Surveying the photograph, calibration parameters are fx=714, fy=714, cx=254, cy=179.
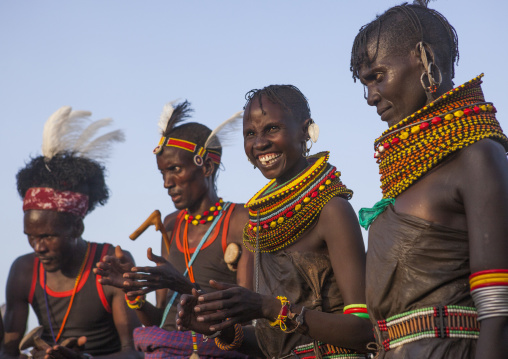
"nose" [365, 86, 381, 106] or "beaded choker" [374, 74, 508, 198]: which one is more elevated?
"nose" [365, 86, 381, 106]

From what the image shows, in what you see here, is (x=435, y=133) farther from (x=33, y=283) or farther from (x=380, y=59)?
(x=33, y=283)

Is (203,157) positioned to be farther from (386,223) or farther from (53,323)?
(386,223)

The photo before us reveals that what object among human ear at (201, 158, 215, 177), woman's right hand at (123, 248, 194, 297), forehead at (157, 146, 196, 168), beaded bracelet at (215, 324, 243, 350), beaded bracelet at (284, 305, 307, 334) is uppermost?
forehead at (157, 146, 196, 168)

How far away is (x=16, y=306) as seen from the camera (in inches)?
314

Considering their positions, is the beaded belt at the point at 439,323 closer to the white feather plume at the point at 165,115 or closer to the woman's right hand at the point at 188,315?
the woman's right hand at the point at 188,315

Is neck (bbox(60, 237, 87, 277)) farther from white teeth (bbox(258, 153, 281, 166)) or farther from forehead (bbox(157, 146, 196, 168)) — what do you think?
white teeth (bbox(258, 153, 281, 166))

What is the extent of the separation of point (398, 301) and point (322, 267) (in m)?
1.50

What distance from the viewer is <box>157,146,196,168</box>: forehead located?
7.22 metres

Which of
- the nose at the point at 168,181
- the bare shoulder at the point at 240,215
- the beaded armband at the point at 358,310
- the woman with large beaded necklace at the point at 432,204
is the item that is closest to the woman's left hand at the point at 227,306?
the beaded armband at the point at 358,310

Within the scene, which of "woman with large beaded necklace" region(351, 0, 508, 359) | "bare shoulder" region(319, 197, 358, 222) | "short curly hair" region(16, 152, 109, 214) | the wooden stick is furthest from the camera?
"short curly hair" region(16, 152, 109, 214)

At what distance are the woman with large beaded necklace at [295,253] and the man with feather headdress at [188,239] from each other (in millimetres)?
796

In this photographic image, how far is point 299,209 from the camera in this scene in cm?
470

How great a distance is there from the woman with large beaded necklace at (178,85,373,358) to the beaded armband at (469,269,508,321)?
4.70 ft

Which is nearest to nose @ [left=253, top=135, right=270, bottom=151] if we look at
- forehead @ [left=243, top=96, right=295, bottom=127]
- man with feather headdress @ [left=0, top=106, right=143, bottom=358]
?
forehead @ [left=243, top=96, right=295, bottom=127]
